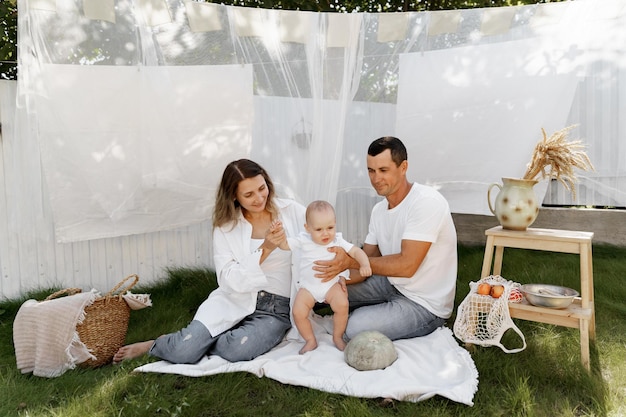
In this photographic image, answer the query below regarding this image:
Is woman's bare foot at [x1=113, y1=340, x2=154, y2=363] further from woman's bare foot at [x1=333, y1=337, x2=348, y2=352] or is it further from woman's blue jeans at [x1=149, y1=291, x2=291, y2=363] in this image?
woman's bare foot at [x1=333, y1=337, x2=348, y2=352]

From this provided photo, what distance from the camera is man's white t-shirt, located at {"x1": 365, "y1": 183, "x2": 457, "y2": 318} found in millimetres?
2467

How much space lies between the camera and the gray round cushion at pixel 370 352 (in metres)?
2.26

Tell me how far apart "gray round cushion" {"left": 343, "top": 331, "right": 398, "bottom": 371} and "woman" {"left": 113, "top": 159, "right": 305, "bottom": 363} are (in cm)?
46

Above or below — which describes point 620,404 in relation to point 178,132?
below

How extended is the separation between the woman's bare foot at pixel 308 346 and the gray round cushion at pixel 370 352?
0.70ft

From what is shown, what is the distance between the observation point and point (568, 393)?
2.08 metres

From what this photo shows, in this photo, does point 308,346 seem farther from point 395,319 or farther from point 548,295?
point 548,295

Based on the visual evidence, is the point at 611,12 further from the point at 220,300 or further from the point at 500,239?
the point at 220,300

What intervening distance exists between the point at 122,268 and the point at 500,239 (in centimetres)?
262

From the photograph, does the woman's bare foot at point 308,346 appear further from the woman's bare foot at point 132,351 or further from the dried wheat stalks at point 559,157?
the dried wheat stalks at point 559,157

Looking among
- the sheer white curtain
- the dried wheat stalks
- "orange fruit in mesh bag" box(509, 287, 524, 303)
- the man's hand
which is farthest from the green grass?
the sheer white curtain

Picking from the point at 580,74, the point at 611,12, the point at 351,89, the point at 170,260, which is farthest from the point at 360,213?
the point at 611,12

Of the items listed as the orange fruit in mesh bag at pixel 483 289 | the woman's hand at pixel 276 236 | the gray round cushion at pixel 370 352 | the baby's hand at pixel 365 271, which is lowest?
the gray round cushion at pixel 370 352

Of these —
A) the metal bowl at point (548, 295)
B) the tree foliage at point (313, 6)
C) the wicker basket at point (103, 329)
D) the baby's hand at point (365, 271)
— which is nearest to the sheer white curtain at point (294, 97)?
the wicker basket at point (103, 329)
